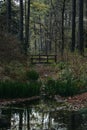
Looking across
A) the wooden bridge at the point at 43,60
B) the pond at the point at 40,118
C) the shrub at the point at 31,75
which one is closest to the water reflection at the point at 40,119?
the pond at the point at 40,118

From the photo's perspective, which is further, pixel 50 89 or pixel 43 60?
pixel 43 60

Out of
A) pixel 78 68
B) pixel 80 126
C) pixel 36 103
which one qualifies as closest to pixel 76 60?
pixel 78 68

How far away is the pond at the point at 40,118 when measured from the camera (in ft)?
33.6

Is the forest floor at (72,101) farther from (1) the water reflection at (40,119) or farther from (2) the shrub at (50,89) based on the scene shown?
(1) the water reflection at (40,119)

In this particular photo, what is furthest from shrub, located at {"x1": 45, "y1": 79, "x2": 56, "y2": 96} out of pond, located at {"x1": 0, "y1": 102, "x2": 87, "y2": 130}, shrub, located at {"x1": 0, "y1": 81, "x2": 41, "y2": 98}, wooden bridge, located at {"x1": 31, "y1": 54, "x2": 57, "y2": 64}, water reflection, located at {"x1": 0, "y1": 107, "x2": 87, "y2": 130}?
wooden bridge, located at {"x1": 31, "y1": 54, "x2": 57, "y2": 64}

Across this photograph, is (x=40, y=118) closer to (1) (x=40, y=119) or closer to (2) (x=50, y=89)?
(1) (x=40, y=119)

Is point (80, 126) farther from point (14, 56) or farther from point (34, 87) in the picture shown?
point (14, 56)

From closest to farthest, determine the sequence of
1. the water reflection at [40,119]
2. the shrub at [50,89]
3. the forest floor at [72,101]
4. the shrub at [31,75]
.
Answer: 1. the water reflection at [40,119]
2. the forest floor at [72,101]
3. the shrub at [50,89]
4. the shrub at [31,75]

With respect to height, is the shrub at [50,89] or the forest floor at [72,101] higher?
the shrub at [50,89]

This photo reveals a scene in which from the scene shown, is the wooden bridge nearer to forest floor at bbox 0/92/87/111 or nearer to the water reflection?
forest floor at bbox 0/92/87/111

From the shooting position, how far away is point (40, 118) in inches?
452

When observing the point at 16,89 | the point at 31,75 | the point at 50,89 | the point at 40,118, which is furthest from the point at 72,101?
the point at 31,75

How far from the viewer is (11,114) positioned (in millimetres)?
12156

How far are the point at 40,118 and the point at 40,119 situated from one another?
0.17 meters
